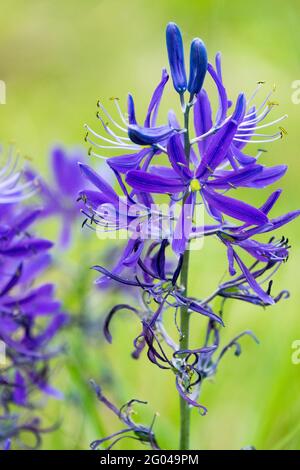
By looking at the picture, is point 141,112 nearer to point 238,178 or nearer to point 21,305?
point 21,305

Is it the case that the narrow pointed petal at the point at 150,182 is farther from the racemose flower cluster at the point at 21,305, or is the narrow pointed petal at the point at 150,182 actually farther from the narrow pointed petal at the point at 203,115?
the racemose flower cluster at the point at 21,305

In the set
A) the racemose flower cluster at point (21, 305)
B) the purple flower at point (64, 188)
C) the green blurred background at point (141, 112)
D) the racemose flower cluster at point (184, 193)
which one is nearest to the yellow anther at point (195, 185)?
the racemose flower cluster at point (184, 193)

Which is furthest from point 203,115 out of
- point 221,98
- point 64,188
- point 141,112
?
point 141,112

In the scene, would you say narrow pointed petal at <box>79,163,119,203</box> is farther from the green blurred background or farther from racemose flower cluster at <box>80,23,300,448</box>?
the green blurred background

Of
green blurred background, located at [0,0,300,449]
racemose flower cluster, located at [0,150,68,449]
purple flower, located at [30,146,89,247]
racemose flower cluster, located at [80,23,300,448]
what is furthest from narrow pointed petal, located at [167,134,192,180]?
purple flower, located at [30,146,89,247]

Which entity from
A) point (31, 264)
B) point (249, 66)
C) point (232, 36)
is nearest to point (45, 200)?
point (31, 264)
